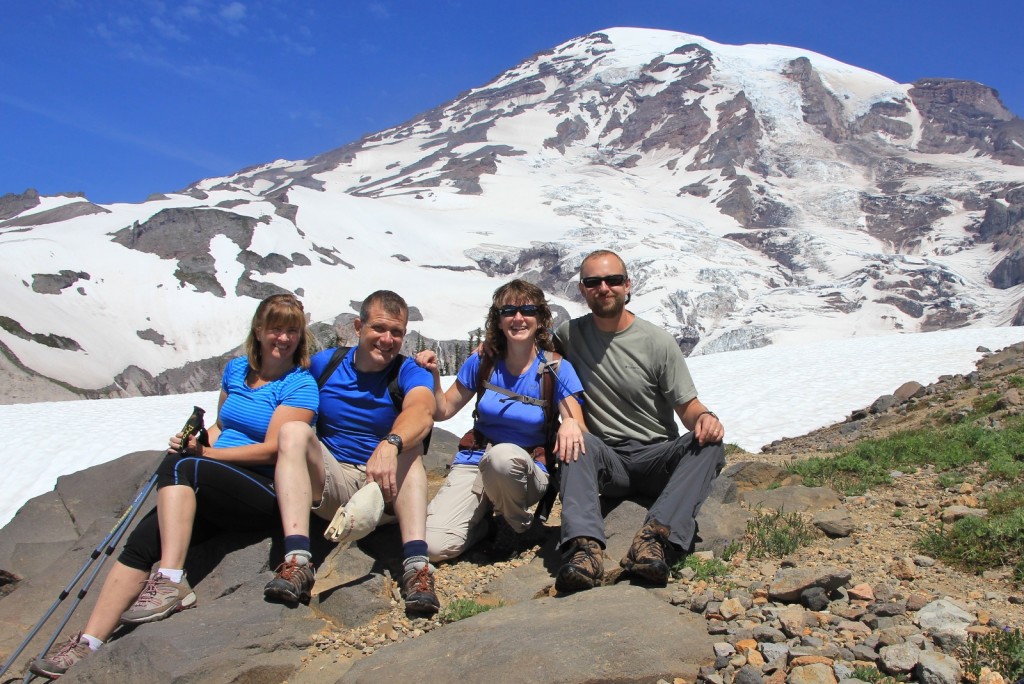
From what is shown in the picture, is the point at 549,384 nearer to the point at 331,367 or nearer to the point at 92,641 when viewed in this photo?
the point at 331,367

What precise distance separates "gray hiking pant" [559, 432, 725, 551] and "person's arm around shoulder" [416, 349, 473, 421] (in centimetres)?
109

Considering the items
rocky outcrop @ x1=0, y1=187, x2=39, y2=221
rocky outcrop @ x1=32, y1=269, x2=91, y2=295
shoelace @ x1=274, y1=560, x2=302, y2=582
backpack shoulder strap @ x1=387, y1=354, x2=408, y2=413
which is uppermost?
rocky outcrop @ x1=0, y1=187, x2=39, y2=221

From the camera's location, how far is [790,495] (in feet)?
21.8

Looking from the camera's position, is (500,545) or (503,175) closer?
(500,545)

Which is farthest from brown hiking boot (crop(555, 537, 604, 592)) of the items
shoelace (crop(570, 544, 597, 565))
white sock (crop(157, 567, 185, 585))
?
white sock (crop(157, 567, 185, 585))

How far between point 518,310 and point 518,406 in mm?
728

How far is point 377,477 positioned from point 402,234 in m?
128

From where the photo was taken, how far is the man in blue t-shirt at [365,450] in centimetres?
488

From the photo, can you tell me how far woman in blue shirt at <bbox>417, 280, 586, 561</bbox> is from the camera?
552 cm

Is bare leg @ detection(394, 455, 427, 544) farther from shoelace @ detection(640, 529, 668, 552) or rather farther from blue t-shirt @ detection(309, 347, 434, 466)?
shoelace @ detection(640, 529, 668, 552)

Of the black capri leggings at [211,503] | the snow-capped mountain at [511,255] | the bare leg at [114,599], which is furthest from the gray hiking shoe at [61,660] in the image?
the snow-capped mountain at [511,255]

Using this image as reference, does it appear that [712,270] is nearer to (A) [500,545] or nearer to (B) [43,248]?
(B) [43,248]

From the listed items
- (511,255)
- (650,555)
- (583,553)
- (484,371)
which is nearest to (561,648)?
(583,553)

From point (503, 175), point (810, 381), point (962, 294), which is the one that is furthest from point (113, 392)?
point (503, 175)
